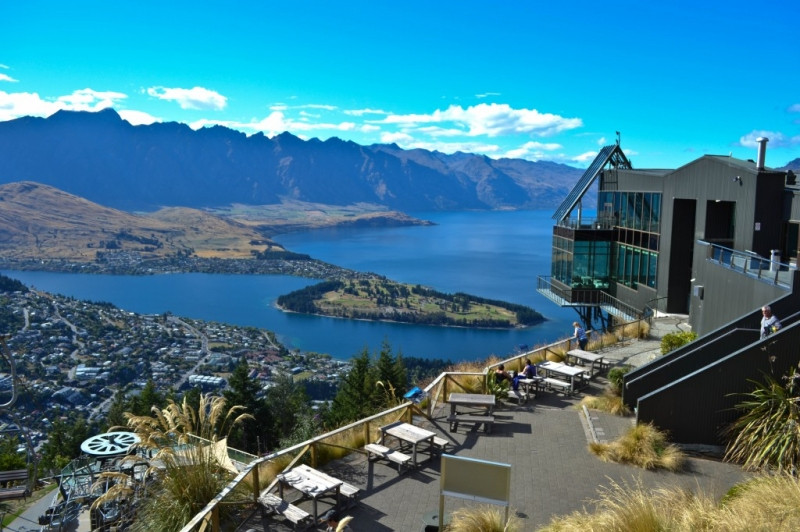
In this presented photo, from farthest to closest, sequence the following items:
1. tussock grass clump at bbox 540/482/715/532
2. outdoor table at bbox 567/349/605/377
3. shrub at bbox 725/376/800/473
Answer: outdoor table at bbox 567/349/605/377 < shrub at bbox 725/376/800/473 < tussock grass clump at bbox 540/482/715/532

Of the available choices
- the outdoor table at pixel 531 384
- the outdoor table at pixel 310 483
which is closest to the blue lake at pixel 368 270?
the outdoor table at pixel 531 384

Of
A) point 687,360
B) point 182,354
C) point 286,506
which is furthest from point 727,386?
point 182,354

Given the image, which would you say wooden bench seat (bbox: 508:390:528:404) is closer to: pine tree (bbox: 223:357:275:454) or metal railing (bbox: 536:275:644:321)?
metal railing (bbox: 536:275:644:321)

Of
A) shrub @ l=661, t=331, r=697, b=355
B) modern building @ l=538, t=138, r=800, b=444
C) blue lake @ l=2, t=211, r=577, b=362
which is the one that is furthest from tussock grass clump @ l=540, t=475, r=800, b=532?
blue lake @ l=2, t=211, r=577, b=362

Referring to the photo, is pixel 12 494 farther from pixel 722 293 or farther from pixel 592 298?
pixel 592 298

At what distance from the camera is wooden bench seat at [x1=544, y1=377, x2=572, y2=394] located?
11.4m

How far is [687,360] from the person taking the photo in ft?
32.9

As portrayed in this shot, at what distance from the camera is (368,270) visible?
142875mm

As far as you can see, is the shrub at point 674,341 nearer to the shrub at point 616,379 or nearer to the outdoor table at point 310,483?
the shrub at point 616,379

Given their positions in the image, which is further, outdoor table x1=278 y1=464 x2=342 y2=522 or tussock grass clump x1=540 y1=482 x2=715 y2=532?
outdoor table x1=278 y1=464 x2=342 y2=522

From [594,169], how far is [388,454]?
71.0 feet

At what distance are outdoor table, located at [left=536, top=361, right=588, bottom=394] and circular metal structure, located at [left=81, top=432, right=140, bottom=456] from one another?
7.50 m

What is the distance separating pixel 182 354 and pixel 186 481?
69359 millimetres

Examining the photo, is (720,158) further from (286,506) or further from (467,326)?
(467,326)
